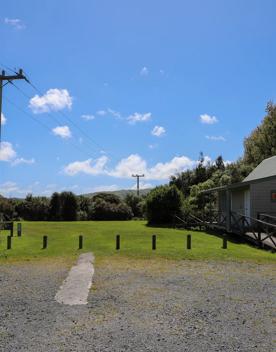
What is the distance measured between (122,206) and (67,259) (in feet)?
122

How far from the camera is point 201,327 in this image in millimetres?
7273

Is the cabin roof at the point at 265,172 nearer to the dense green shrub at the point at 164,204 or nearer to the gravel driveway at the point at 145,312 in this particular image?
the dense green shrub at the point at 164,204

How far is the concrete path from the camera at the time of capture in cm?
934

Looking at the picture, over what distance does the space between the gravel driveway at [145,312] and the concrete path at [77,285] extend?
20 centimetres

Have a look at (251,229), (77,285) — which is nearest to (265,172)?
(251,229)

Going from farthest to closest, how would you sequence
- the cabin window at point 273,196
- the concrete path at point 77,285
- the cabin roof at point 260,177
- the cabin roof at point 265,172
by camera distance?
the cabin roof at point 265,172 < the cabin window at point 273,196 < the cabin roof at point 260,177 < the concrete path at point 77,285

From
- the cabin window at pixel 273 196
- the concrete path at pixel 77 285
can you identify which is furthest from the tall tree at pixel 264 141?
the concrete path at pixel 77 285

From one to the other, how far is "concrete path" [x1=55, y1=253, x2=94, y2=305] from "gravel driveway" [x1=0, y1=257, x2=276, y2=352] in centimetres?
20

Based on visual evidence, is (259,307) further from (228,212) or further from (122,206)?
(122,206)

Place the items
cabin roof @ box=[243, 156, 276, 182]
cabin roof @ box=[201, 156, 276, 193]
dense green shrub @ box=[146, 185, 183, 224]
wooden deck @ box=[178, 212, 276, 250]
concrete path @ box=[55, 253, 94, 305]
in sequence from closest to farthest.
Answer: concrete path @ box=[55, 253, 94, 305] < wooden deck @ box=[178, 212, 276, 250] < cabin roof @ box=[201, 156, 276, 193] < cabin roof @ box=[243, 156, 276, 182] < dense green shrub @ box=[146, 185, 183, 224]

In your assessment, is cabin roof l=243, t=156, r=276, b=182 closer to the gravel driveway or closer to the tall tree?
the gravel driveway

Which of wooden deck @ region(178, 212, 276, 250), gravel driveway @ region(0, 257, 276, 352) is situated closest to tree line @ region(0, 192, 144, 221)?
wooden deck @ region(178, 212, 276, 250)

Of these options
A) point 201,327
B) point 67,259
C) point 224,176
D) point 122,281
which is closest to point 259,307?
point 201,327

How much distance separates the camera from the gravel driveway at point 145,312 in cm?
648
